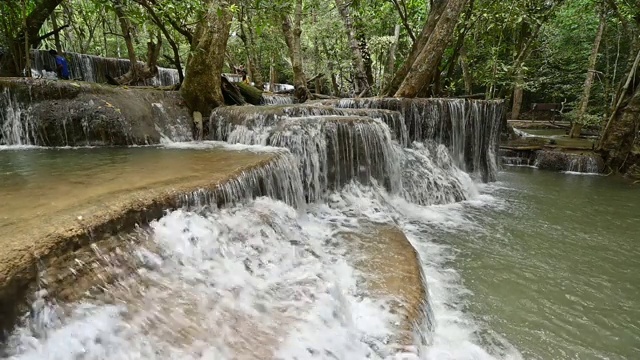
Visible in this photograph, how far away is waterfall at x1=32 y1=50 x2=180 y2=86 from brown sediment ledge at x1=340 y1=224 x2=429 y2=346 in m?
11.2

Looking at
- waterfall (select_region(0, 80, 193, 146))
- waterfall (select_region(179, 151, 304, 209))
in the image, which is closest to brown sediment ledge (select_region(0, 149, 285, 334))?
waterfall (select_region(179, 151, 304, 209))

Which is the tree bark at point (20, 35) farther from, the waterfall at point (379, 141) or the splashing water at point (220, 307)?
the splashing water at point (220, 307)

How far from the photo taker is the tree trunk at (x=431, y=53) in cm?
853

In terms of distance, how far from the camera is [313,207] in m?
5.48

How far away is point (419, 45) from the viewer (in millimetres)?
10344

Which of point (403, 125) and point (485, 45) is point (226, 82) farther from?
point (485, 45)

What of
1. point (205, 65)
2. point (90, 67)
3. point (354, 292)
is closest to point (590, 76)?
point (205, 65)

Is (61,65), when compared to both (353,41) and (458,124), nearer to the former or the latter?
(353,41)

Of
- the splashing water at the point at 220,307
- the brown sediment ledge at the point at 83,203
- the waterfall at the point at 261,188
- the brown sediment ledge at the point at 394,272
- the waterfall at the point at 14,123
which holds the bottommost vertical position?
the brown sediment ledge at the point at 394,272

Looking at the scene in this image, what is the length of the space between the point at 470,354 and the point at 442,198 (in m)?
4.72

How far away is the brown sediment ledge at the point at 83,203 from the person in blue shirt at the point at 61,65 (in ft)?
31.6

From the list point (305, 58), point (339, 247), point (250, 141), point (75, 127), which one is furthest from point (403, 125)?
point (305, 58)

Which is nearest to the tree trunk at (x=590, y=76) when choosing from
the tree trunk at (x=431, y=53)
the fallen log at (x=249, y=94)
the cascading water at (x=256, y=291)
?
the tree trunk at (x=431, y=53)

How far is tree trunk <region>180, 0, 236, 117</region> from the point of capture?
8.05m
